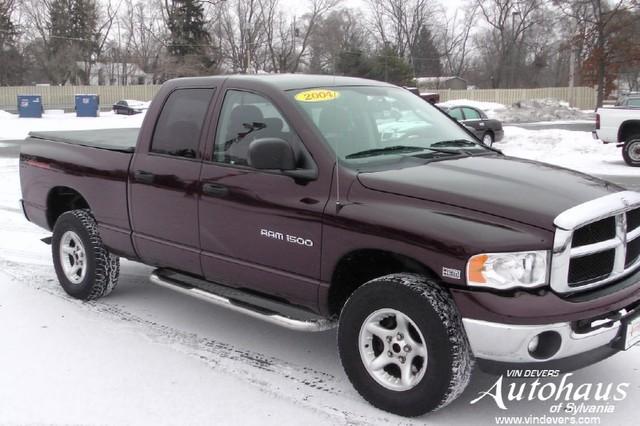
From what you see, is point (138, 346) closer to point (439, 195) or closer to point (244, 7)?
point (439, 195)

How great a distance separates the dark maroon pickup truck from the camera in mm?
3191

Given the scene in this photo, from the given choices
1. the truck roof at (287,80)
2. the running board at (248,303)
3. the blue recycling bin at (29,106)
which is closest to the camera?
the running board at (248,303)

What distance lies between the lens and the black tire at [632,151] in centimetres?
1541

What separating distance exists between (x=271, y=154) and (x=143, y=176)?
153 cm

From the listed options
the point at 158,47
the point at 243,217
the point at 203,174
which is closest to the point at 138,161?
the point at 203,174

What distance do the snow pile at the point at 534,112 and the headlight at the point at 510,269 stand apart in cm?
4004

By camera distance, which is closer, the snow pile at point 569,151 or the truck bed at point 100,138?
the truck bed at point 100,138

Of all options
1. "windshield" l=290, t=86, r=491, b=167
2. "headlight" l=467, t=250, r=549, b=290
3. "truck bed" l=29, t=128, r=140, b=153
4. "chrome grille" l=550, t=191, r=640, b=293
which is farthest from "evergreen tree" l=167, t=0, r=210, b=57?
"headlight" l=467, t=250, r=549, b=290

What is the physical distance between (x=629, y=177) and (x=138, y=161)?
1166 cm

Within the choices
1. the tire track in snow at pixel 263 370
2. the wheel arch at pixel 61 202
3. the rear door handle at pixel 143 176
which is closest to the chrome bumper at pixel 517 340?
the tire track in snow at pixel 263 370

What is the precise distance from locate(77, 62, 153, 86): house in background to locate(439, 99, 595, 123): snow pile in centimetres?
4743

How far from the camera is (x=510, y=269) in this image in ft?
10.4

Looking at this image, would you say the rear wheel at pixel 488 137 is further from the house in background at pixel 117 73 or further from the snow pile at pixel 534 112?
the house in background at pixel 117 73

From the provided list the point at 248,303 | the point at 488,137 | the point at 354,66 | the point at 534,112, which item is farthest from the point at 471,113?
the point at 354,66
